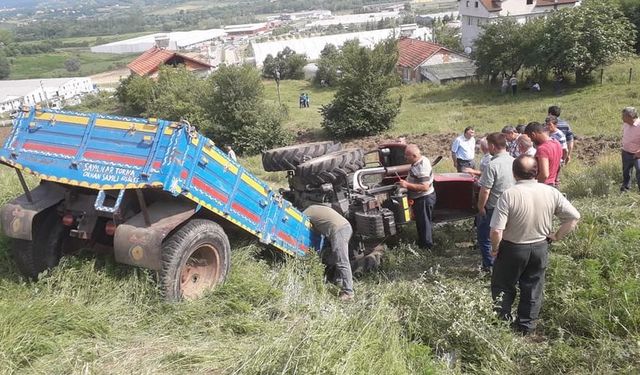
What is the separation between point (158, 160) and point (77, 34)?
202221mm

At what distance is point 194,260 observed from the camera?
4.70 m

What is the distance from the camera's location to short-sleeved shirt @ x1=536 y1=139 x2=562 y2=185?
17.7 ft

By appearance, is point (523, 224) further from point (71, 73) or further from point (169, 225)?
point (71, 73)

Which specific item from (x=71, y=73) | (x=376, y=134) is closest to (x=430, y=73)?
(x=376, y=134)

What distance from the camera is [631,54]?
24.7m

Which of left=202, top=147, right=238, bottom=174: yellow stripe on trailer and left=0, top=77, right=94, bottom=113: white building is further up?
left=202, top=147, right=238, bottom=174: yellow stripe on trailer

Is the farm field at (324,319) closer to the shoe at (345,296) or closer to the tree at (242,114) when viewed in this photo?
the shoe at (345,296)

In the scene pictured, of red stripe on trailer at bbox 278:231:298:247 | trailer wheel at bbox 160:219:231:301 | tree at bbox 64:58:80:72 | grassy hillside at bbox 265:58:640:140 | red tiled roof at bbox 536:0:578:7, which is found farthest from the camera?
tree at bbox 64:58:80:72

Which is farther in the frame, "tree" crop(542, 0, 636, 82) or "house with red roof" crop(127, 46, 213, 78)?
"house with red roof" crop(127, 46, 213, 78)

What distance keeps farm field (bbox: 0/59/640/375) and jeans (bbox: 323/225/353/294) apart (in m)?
0.16

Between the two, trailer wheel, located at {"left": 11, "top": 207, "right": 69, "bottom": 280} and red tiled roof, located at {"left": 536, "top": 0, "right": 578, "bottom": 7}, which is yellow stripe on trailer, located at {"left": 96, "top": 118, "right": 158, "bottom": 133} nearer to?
trailer wheel, located at {"left": 11, "top": 207, "right": 69, "bottom": 280}

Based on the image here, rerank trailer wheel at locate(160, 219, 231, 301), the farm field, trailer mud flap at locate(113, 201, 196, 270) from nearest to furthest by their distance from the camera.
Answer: the farm field < trailer mud flap at locate(113, 201, 196, 270) < trailer wheel at locate(160, 219, 231, 301)

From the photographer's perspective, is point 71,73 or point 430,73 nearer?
point 430,73

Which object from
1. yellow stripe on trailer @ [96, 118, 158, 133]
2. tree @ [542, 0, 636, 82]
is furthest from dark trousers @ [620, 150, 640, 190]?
tree @ [542, 0, 636, 82]
